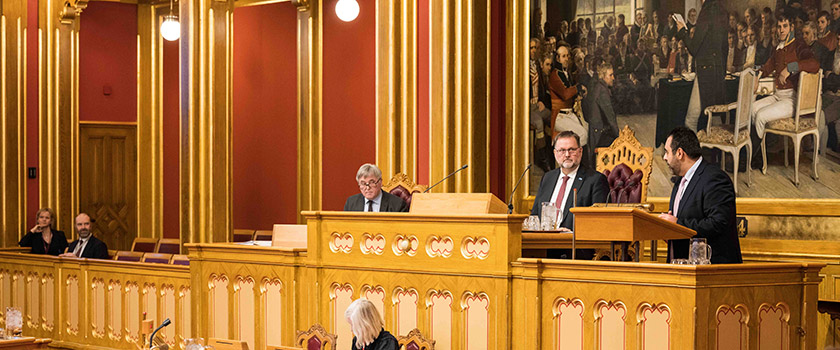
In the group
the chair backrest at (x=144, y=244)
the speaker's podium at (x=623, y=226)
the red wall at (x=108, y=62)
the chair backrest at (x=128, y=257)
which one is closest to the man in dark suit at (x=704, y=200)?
the speaker's podium at (x=623, y=226)

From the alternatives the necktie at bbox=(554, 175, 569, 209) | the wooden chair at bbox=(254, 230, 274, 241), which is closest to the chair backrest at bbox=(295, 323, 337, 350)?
the necktie at bbox=(554, 175, 569, 209)

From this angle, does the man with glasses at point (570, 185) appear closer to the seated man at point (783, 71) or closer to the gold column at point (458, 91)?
the seated man at point (783, 71)

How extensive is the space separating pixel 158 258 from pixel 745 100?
4848 mm

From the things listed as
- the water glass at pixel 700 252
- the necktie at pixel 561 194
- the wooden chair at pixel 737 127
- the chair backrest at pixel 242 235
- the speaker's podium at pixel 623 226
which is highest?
the wooden chair at pixel 737 127

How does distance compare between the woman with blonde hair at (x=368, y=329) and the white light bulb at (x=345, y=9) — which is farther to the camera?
the white light bulb at (x=345, y=9)

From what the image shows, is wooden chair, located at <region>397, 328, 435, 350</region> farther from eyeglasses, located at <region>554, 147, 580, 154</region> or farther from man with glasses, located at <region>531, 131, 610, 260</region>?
eyeglasses, located at <region>554, 147, 580, 154</region>

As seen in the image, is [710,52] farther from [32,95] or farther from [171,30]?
[32,95]

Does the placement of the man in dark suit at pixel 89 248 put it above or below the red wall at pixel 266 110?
below

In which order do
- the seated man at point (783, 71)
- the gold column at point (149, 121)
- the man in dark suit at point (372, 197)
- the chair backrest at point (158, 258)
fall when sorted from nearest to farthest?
the man in dark suit at point (372, 197)
the seated man at point (783, 71)
the chair backrest at point (158, 258)
the gold column at point (149, 121)

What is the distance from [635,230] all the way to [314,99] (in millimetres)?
7730

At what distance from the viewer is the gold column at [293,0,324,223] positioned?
467 inches

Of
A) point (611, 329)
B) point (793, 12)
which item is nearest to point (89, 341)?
point (611, 329)

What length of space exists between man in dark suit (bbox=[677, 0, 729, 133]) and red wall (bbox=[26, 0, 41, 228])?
7263 millimetres

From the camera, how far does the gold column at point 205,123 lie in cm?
963
